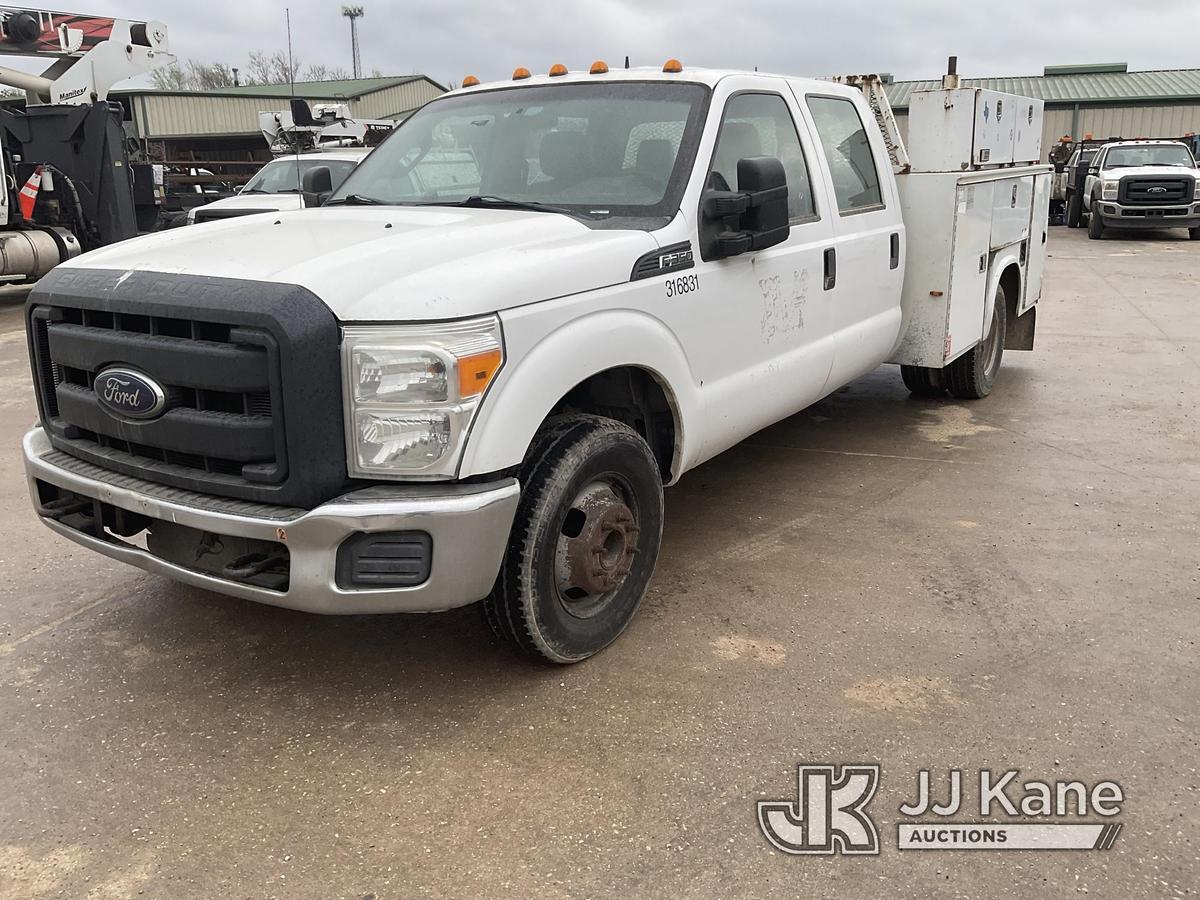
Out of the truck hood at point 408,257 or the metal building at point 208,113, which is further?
the metal building at point 208,113

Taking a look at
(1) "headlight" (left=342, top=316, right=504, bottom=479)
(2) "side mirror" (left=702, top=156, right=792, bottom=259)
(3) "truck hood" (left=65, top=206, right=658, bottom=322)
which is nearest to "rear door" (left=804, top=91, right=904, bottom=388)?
(2) "side mirror" (left=702, top=156, right=792, bottom=259)

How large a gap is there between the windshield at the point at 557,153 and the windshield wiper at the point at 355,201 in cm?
1

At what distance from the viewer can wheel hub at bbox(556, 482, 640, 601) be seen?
340cm

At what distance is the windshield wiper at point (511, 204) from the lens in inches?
150

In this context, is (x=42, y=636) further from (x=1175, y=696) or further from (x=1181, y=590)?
(x=1181, y=590)

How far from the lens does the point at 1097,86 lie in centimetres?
3838

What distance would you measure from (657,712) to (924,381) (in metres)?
4.63

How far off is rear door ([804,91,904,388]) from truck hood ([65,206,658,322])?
5.50 ft

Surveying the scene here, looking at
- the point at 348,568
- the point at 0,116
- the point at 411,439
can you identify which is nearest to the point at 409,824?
the point at 348,568

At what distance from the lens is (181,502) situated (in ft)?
9.97

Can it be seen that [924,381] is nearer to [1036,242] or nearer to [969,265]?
[969,265]

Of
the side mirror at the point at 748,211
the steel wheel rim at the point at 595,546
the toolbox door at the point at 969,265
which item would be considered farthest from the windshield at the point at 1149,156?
the steel wheel rim at the point at 595,546

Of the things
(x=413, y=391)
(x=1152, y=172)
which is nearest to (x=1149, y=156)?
(x=1152, y=172)

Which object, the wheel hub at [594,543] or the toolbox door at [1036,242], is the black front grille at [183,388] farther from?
the toolbox door at [1036,242]
